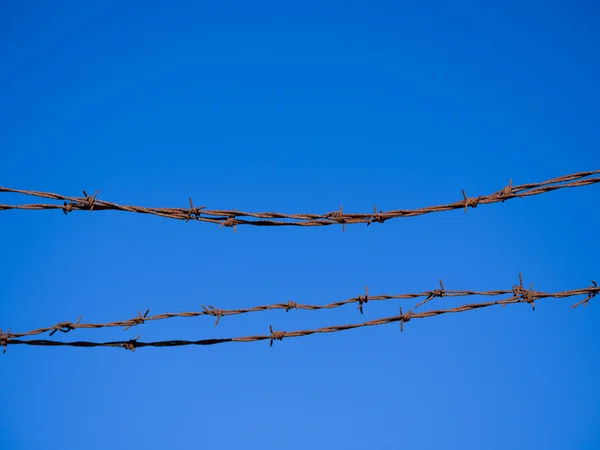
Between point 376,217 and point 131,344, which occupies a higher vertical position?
point 376,217

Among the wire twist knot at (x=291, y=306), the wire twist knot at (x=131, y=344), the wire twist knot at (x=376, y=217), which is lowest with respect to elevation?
the wire twist knot at (x=131, y=344)

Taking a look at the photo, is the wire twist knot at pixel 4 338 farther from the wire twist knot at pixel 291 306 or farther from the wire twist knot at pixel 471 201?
the wire twist knot at pixel 471 201

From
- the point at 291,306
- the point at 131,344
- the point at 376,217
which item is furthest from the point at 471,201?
the point at 131,344

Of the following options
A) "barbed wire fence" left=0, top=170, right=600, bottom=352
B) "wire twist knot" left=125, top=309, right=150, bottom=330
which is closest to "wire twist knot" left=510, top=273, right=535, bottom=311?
"barbed wire fence" left=0, top=170, right=600, bottom=352

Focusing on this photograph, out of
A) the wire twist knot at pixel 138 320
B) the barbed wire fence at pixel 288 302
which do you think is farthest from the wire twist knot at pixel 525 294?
the wire twist knot at pixel 138 320

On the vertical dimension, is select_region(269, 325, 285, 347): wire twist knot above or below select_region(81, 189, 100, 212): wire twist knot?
below

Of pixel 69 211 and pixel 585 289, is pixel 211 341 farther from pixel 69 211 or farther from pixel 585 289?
pixel 585 289

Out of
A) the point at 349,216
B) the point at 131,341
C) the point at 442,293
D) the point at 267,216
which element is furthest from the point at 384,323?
the point at 131,341

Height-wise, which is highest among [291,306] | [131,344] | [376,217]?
[376,217]

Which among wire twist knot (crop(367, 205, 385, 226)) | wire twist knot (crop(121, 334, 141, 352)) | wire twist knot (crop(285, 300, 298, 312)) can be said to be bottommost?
wire twist knot (crop(121, 334, 141, 352))

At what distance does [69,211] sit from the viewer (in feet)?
13.5

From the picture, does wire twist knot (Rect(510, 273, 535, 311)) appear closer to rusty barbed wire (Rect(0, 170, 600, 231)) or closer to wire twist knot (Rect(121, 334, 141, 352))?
rusty barbed wire (Rect(0, 170, 600, 231))

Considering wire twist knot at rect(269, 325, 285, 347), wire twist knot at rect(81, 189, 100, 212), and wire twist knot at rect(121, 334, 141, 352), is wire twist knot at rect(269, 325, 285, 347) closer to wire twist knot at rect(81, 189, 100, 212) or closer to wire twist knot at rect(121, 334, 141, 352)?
wire twist knot at rect(121, 334, 141, 352)

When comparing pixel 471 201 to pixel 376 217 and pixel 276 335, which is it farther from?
pixel 276 335
